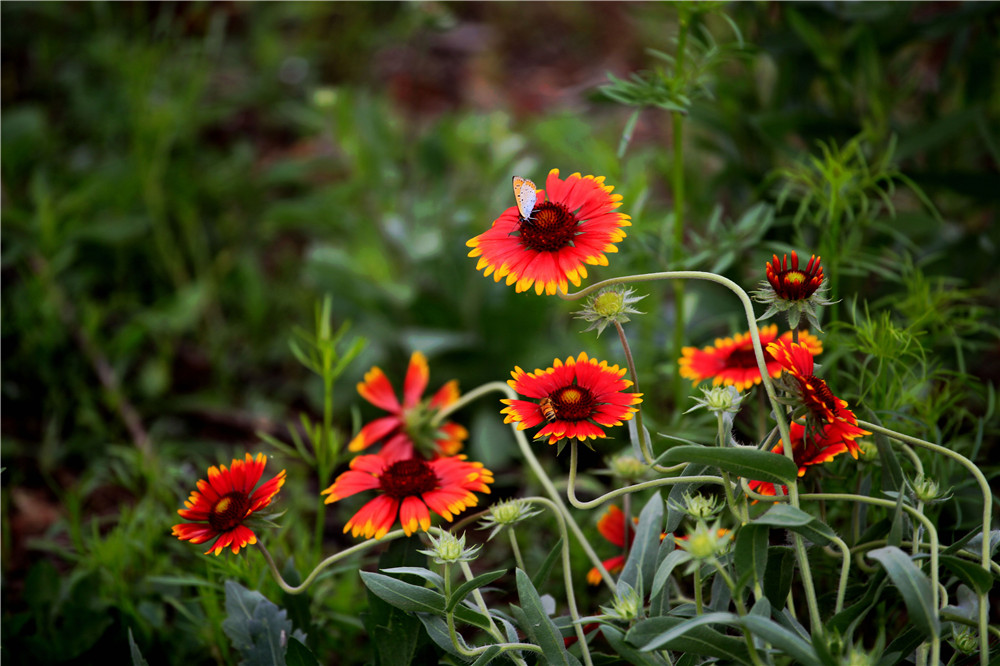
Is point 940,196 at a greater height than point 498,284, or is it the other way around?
point 940,196

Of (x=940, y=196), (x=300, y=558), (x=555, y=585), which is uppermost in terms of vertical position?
(x=940, y=196)

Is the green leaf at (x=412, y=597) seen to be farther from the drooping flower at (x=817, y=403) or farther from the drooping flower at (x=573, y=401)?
the drooping flower at (x=817, y=403)

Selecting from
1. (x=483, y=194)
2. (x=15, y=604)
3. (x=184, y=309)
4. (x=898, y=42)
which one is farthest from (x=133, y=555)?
(x=898, y=42)

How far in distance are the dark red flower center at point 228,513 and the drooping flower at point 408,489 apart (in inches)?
2.9

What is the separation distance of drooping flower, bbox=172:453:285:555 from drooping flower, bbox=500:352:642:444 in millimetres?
230

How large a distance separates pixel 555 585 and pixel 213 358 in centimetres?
97

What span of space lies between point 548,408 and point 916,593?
1.02ft

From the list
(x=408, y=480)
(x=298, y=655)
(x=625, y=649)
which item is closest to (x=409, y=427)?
(x=408, y=480)

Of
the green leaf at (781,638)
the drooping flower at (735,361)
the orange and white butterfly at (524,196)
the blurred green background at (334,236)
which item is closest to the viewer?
the green leaf at (781,638)

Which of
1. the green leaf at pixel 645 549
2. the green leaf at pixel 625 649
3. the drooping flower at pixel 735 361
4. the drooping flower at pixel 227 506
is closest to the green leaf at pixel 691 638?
the green leaf at pixel 625 649

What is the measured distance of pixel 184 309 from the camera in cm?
168

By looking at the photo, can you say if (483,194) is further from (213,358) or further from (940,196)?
(940,196)

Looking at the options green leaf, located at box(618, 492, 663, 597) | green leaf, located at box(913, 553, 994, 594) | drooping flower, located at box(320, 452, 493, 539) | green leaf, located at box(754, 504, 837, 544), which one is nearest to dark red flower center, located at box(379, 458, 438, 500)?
drooping flower, located at box(320, 452, 493, 539)

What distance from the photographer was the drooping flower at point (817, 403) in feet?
2.12
